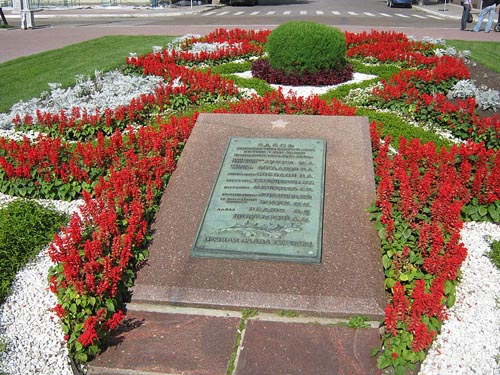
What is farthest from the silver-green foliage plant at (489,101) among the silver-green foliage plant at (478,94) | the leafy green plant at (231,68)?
the leafy green plant at (231,68)

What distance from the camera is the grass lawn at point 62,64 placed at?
10688 mm

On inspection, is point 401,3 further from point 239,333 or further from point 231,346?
point 231,346

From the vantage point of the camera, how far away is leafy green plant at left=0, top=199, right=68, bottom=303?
→ 15.2ft

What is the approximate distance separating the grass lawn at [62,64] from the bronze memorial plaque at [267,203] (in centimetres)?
603

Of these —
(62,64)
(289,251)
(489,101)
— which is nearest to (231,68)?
(62,64)

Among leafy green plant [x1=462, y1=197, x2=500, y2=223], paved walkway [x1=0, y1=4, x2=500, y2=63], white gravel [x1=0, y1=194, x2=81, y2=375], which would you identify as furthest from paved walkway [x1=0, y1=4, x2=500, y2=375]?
paved walkway [x1=0, y1=4, x2=500, y2=63]

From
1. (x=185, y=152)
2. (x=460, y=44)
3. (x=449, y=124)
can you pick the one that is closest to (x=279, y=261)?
(x=185, y=152)

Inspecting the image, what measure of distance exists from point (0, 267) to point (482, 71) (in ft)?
34.8

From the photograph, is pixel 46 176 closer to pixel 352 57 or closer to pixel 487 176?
pixel 487 176

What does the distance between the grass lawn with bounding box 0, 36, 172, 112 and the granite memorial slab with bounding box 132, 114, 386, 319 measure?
5.88m

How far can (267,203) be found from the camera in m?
4.58

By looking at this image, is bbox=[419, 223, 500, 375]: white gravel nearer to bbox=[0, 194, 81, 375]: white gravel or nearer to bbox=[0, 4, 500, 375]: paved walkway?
bbox=[0, 4, 500, 375]: paved walkway

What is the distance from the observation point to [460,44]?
15836 millimetres

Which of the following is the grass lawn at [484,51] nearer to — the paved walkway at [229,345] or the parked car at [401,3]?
the paved walkway at [229,345]
